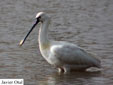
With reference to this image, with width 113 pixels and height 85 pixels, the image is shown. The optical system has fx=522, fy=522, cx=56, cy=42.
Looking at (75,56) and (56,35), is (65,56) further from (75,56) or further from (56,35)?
(56,35)

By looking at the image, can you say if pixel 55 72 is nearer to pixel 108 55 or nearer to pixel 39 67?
pixel 39 67

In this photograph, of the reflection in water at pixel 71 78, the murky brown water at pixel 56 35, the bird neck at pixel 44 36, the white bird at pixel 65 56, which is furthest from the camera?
the bird neck at pixel 44 36

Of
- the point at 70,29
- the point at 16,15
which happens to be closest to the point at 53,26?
the point at 70,29

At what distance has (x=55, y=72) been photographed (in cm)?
1290

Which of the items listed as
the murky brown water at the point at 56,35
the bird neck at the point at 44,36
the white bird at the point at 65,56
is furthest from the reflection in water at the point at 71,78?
the bird neck at the point at 44,36

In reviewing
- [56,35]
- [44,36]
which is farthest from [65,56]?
[56,35]

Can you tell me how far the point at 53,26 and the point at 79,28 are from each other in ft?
3.26

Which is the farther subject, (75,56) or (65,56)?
(75,56)

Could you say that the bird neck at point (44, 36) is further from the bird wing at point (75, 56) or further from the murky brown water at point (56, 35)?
the murky brown water at point (56, 35)

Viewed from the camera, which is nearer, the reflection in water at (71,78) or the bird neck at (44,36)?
the reflection in water at (71,78)

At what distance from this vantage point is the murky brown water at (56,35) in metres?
12.4

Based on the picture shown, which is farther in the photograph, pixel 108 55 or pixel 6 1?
pixel 6 1

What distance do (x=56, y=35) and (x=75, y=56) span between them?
4584 mm

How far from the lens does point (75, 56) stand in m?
12.8
